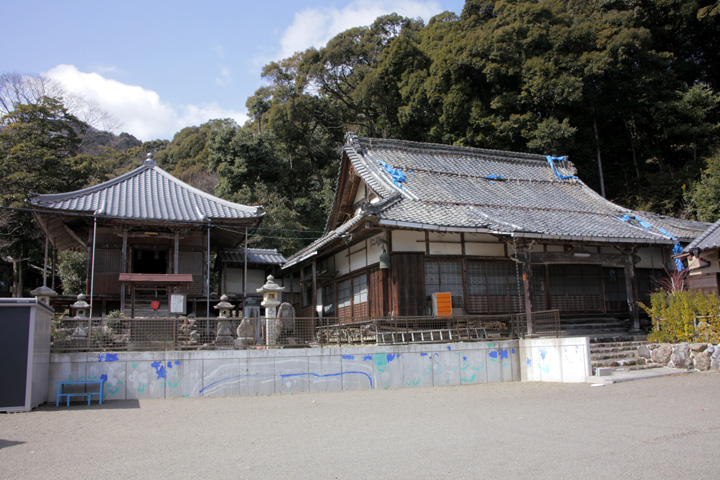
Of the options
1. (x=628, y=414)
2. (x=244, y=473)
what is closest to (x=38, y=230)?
(x=244, y=473)

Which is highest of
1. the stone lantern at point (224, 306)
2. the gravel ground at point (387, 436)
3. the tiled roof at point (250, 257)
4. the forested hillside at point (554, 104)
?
the forested hillside at point (554, 104)

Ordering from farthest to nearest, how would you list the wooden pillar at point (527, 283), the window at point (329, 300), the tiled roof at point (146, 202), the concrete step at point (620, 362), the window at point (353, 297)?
1. the window at point (329, 300)
2. the tiled roof at point (146, 202)
3. the window at point (353, 297)
4. the wooden pillar at point (527, 283)
5. the concrete step at point (620, 362)

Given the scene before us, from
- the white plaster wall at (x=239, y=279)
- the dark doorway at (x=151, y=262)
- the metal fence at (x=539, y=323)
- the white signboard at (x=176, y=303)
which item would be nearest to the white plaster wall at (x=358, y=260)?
the metal fence at (x=539, y=323)

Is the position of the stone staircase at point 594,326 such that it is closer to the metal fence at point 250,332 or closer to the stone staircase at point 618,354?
the stone staircase at point 618,354

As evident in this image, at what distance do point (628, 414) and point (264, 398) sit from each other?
23.9 ft

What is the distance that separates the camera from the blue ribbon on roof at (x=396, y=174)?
18.4 metres

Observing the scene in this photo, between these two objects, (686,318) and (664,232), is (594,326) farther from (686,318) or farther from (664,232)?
(664,232)

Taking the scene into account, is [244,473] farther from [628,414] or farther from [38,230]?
[38,230]

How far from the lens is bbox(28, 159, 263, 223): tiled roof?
17.8m

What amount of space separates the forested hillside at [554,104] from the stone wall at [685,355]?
1442 cm

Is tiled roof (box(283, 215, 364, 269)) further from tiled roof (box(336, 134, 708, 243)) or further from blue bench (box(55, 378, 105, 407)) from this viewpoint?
blue bench (box(55, 378, 105, 407))

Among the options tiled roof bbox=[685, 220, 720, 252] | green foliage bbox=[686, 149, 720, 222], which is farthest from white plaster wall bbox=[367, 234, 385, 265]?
green foliage bbox=[686, 149, 720, 222]

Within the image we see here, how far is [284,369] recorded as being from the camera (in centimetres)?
1233

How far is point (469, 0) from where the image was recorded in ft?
122
